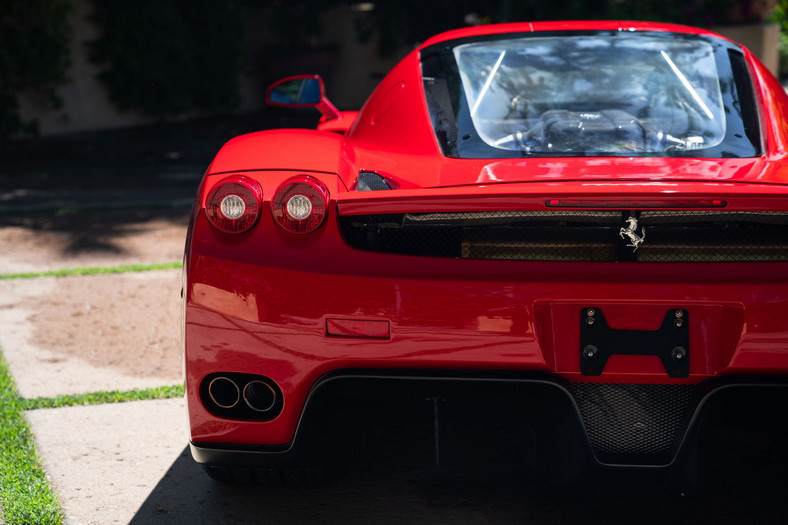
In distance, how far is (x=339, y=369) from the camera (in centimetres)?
238

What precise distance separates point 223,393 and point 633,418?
1.02 metres

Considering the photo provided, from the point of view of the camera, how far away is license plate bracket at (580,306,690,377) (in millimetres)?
2297

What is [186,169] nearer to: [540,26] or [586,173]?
[540,26]

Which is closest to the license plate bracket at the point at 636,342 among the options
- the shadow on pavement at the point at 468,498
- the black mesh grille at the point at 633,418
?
the black mesh grille at the point at 633,418

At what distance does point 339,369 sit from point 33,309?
132 inches

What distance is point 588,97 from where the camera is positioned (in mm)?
3232

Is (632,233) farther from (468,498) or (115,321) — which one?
(115,321)

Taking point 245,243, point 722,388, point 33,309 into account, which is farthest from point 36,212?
point 722,388

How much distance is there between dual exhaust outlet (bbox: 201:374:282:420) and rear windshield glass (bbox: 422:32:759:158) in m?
0.84

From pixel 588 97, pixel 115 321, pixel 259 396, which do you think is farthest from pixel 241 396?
pixel 115 321

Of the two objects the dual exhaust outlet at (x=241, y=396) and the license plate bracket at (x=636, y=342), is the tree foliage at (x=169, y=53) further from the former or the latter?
the license plate bracket at (x=636, y=342)

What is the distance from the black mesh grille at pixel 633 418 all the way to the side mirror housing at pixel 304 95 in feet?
6.07

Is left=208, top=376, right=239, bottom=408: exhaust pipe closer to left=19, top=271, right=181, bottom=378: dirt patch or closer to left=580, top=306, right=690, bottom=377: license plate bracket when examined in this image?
left=580, top=306, right=690, bottom=377: license plate bracket

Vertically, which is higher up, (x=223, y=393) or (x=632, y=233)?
(x=632, y=233)
